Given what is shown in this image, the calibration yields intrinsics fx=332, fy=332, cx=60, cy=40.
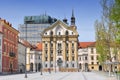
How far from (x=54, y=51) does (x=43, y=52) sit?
4760 mm

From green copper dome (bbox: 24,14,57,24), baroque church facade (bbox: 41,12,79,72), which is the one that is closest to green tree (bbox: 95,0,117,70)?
baroque church facade (bbox: 41,12,79,72)

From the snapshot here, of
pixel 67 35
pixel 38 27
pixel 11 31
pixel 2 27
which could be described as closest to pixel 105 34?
pixel 2 27

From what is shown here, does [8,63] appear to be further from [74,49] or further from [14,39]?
[74,49]

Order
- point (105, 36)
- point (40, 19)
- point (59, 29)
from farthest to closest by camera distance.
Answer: point (40, 19)
point (59, 29)
point (105, 36)

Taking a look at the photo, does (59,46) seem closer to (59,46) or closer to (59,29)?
(59,46)

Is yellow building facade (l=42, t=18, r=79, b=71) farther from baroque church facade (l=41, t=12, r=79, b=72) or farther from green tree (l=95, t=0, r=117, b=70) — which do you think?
green tree (l=95, t=0, r=117, b=70)

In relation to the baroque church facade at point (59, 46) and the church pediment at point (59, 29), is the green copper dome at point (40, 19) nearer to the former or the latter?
the church pediment at point (59, 29)

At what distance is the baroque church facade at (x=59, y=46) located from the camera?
140375 millimetres

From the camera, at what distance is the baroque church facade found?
461 ft

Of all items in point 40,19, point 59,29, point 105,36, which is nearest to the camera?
point 105,36

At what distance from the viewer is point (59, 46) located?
143 meters

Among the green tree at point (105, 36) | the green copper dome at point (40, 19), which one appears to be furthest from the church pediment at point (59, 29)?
the green tree at point (105, 36)

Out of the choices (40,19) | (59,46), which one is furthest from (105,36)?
(40,19)

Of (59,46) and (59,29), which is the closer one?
(59,46)
